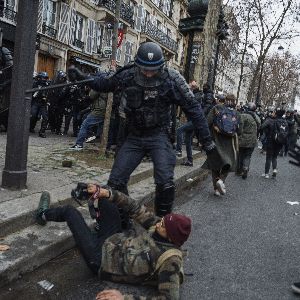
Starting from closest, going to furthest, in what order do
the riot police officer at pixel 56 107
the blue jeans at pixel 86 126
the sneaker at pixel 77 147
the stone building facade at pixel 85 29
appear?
the sneaker at pixel 77 147 < the blue jeans at pixel 86 126 < the riot police officer at pixel 56 107 < the stone building facade at pixel 85 29

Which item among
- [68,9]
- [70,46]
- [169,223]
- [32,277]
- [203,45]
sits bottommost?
[32,277]

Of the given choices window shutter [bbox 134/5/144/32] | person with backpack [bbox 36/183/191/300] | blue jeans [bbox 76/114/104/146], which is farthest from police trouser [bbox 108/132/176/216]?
window shutter [bbox 134/5/144/32]

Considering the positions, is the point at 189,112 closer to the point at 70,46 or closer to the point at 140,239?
the point at 140,239

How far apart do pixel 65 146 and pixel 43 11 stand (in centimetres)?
1670

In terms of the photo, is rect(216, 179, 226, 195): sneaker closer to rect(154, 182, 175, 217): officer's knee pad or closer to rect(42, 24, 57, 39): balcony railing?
rect(154, 182, 175, 217): officer's knee pad

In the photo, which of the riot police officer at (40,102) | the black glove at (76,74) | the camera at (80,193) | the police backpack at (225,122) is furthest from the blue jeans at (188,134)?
the camera at (80,193)

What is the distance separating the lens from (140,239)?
2.99 m

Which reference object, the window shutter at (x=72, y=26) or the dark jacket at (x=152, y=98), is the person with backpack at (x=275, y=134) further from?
the window shutter at (x=72, y=26)

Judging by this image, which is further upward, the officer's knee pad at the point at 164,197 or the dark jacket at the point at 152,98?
the dark jacket at the point at 152,98

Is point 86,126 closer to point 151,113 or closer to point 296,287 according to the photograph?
point 151,113

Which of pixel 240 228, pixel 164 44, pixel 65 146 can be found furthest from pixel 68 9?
pixel 240 228

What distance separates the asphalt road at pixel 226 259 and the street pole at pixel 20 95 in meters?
1.23

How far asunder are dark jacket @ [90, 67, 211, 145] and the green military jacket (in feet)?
3.66

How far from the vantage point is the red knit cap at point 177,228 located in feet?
9.12
